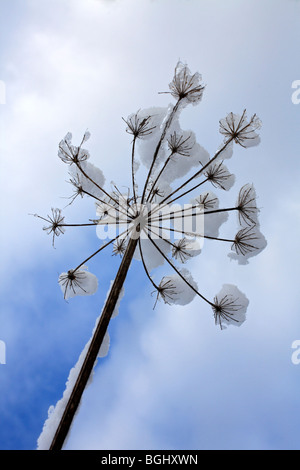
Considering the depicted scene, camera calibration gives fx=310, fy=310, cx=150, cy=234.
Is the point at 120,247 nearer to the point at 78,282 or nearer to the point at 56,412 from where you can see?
the point at 78,282

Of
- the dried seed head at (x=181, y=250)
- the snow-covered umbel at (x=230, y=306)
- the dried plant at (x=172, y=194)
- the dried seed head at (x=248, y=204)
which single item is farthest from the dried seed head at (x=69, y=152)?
the snow-covered umbel at (x=230, y=306)

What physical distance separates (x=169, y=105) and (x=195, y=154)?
3.50 feet

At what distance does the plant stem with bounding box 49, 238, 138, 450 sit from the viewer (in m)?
3.82

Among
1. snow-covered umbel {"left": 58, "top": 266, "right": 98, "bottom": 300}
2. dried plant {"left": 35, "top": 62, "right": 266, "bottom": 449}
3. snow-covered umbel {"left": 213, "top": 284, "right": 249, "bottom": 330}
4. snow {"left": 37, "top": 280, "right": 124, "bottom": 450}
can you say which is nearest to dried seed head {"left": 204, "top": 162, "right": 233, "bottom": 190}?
dried plant {"left": 35, "top": 62, "right": 266, "bottom": 449}

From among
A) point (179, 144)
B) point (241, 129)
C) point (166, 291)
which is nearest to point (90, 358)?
point (166, 291)

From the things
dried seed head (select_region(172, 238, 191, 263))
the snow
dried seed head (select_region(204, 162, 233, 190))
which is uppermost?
dried seed head (select_region(204, 162, 233, 190))

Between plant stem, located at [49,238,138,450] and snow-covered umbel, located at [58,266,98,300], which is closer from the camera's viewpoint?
plant stem, located at [49,238,138,450]

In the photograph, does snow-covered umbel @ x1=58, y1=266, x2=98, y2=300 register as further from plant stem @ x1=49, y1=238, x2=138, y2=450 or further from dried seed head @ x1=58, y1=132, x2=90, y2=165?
dried seed head @ x1=58, y1=132, x2=90, y2=165

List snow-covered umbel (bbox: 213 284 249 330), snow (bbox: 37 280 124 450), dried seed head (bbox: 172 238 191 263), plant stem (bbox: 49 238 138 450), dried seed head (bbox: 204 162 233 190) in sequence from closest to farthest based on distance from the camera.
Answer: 1. plant stem (bbox: 49 238 138 450)
2. snow (bbox: 37 280 124 450)
3. snow-covered umbel (bbox: 213 284 249 330)
4. dried seed head (bbox: 204 162 233 190)
5. dried seed head (bbox: 172 238 191 263)

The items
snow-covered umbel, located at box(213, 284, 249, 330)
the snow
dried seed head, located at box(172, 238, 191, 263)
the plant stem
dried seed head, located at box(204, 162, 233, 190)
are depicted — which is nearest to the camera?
the plant stem

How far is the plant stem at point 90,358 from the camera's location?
3817 millimetres

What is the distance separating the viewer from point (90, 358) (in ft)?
13.7

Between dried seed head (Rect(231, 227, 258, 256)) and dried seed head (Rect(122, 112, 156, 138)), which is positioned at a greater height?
dried seed head (Rect(122, 112, 156, 138))

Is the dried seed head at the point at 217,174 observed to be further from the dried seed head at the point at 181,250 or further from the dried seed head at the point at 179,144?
the dried seed head at the point at 181,250
